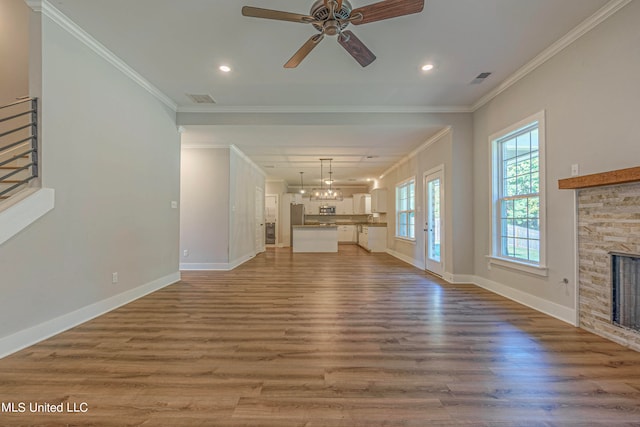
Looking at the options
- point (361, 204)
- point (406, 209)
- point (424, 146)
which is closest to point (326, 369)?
point (424, 146)

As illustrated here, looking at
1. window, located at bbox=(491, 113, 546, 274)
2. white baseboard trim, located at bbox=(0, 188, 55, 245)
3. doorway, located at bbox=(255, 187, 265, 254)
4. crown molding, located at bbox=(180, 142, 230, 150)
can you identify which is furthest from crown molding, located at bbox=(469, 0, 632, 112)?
doorway, located at bbox=(255, 187, 265, 254)

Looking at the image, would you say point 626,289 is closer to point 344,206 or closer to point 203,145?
point 203,145

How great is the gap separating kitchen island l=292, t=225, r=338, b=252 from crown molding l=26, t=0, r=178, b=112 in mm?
5728

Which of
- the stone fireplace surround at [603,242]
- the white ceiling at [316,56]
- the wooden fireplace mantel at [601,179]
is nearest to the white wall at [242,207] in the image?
the white ceiling at [316,56]

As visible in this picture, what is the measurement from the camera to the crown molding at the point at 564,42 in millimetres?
2431

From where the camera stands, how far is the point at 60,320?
8.54 ft

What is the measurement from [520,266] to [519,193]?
0.97 m

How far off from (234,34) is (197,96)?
176cm

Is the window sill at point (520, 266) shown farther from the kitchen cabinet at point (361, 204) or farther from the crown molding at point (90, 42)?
the kitchen cabinet at point (361, 204)

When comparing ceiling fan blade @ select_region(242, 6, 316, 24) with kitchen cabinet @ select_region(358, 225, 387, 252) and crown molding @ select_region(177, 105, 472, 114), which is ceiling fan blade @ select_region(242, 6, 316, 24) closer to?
crown molding @ select_region(177, 105, 472, 114)

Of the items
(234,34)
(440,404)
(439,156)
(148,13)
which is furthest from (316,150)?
(440,404)

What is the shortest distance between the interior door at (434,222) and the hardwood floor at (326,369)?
1972 mm

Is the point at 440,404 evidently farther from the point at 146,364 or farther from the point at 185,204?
the point at 185,204

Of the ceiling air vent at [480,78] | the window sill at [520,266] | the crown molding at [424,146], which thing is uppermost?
the ceiling air vent at [480,78]
